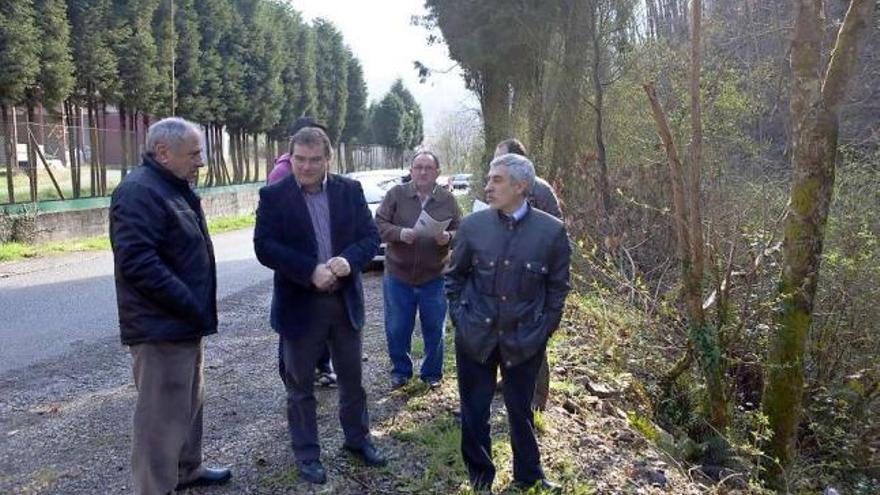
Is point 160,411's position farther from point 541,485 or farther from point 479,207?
point 479,207

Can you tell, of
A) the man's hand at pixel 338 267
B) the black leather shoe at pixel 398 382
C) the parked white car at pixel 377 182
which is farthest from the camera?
the parked white car at pixel 377 182

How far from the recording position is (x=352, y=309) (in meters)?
4.22

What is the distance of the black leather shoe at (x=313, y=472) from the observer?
408 cm

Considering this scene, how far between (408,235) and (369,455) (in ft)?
5.69

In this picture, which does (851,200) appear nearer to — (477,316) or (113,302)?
(477,316)

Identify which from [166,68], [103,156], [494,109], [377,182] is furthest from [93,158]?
[494,109]

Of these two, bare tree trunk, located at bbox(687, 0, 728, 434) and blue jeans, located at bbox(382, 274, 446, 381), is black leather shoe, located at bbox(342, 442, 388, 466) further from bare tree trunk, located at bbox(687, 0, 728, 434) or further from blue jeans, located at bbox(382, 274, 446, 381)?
bare tree trunk, located at bbox(687, 0, 728, 434)

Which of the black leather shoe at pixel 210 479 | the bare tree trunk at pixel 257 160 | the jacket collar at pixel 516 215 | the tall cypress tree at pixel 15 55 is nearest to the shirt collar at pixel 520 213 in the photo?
the jacket collar at pixel 516 215

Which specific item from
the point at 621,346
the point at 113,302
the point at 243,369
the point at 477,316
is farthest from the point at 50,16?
the point at 477,316

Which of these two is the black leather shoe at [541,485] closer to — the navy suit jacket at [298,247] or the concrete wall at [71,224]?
the navy suit jacket at [298,247]

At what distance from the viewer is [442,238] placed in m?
5.57

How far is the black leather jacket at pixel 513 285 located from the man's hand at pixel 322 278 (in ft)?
2.43

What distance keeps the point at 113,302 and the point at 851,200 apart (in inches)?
360

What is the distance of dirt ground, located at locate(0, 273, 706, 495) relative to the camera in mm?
4254
